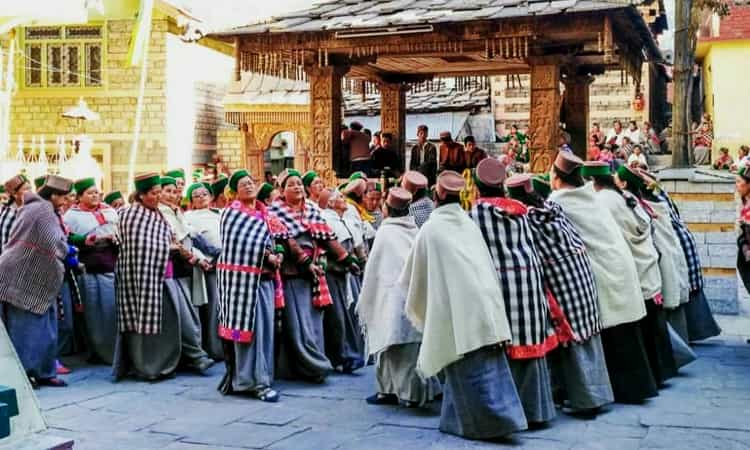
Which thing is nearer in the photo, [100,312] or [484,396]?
[484,396]

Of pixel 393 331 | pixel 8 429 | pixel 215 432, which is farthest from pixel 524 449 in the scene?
pixel 8 429

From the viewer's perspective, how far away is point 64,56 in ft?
79.4

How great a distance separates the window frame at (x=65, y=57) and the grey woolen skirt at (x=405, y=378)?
19049 mm

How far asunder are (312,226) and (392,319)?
1524 millimetres

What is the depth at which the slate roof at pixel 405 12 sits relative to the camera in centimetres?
1155

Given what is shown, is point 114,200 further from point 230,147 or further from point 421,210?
point 230,147

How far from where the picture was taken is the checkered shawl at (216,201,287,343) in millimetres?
7250

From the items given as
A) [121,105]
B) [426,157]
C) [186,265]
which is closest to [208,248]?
[186,265]

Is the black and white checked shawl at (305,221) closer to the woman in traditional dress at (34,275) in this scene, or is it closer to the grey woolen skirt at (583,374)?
the woman in traditional dress at (34,275)

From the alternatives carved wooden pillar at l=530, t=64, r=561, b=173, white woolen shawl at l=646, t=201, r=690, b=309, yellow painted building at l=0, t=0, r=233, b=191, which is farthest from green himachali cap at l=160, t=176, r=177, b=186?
yellow painted building at l=0, t=0, r=233, b=191

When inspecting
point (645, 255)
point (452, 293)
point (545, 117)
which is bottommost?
point (452, 293)

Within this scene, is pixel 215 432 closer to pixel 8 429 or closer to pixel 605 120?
pixel 8 429

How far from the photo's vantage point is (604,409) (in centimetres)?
668

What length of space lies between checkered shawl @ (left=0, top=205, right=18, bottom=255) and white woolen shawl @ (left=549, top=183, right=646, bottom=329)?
4.89 meters
